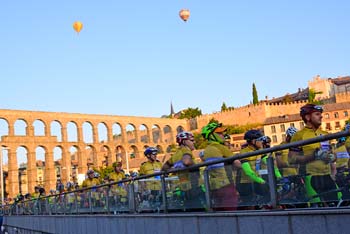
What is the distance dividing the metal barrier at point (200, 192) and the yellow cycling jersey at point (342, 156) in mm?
125

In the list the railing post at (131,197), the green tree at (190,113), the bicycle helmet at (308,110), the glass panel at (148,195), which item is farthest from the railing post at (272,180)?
the green tree at (190,113)

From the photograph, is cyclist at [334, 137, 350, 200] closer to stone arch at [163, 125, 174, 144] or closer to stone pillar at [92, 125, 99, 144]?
stone pillar at [92, 125, 99, 144]

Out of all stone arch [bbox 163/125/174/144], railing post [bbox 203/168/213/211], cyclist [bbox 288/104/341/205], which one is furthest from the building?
cyclist [bbox 288/104/341/205]

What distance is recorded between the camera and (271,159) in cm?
519

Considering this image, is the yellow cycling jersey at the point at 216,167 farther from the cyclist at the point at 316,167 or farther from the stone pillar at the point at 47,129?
the stone pillar at the point at 47,129

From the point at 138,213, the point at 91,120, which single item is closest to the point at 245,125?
the point at 91,120

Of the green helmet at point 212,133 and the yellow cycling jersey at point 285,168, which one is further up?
the green helmet at point 212,133

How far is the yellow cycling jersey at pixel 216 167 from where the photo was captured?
6.12 m

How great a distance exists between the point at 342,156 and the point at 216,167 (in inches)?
82.6

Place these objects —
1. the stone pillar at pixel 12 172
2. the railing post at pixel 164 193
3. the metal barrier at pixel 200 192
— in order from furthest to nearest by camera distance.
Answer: the stone pillar at pixel 12 172 < the railing post at pixel 164 193 < the metal barrier at pixel 200 192

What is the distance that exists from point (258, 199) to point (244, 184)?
25 centimetres

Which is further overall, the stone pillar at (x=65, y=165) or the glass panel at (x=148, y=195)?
the stone pillar at (x=65, y=165)

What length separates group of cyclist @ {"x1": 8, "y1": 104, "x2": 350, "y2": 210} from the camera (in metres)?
4.50

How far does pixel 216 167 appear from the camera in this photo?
6.25 m
